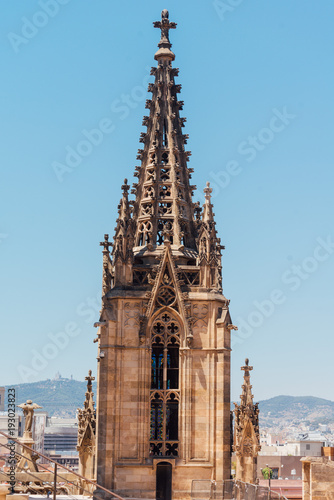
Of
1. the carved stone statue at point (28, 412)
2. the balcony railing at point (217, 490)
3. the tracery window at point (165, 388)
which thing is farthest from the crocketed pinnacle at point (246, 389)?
the carved stone statue at point (28, 412)

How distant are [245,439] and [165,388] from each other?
18.8 feet

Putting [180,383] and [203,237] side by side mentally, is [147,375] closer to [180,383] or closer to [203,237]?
[180,383]

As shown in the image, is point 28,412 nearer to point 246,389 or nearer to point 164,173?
point 246,389

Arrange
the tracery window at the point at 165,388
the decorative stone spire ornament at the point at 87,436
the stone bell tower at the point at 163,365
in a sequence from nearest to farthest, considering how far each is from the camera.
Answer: the stone bell tower at the point at 163,365, the tracery window at the point at 165,388, the decorative stone spire ornament at the point at 87,436

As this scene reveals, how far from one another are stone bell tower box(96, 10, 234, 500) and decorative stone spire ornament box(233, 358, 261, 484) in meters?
2.74

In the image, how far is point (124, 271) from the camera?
50094 millimetres

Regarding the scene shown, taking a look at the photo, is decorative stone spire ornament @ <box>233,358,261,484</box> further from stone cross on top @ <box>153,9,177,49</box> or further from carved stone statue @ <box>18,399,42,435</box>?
stone cross on top @ <box>153,9,177,49</box>

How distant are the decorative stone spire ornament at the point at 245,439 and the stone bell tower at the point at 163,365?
2.74 metres

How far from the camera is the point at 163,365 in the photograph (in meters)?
49.3

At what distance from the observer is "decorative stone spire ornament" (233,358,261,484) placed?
5159cm

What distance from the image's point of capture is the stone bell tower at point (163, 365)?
48344 mm

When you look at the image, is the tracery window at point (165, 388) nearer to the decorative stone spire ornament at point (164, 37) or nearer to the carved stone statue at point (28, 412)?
the carved stone statue at point (28, 412)

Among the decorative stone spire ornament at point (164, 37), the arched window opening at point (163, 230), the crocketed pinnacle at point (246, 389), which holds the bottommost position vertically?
the crocketed pinnacle at point (246, 389)

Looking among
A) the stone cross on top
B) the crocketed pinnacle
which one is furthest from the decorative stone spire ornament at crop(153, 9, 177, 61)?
the crocketed pinnacle
